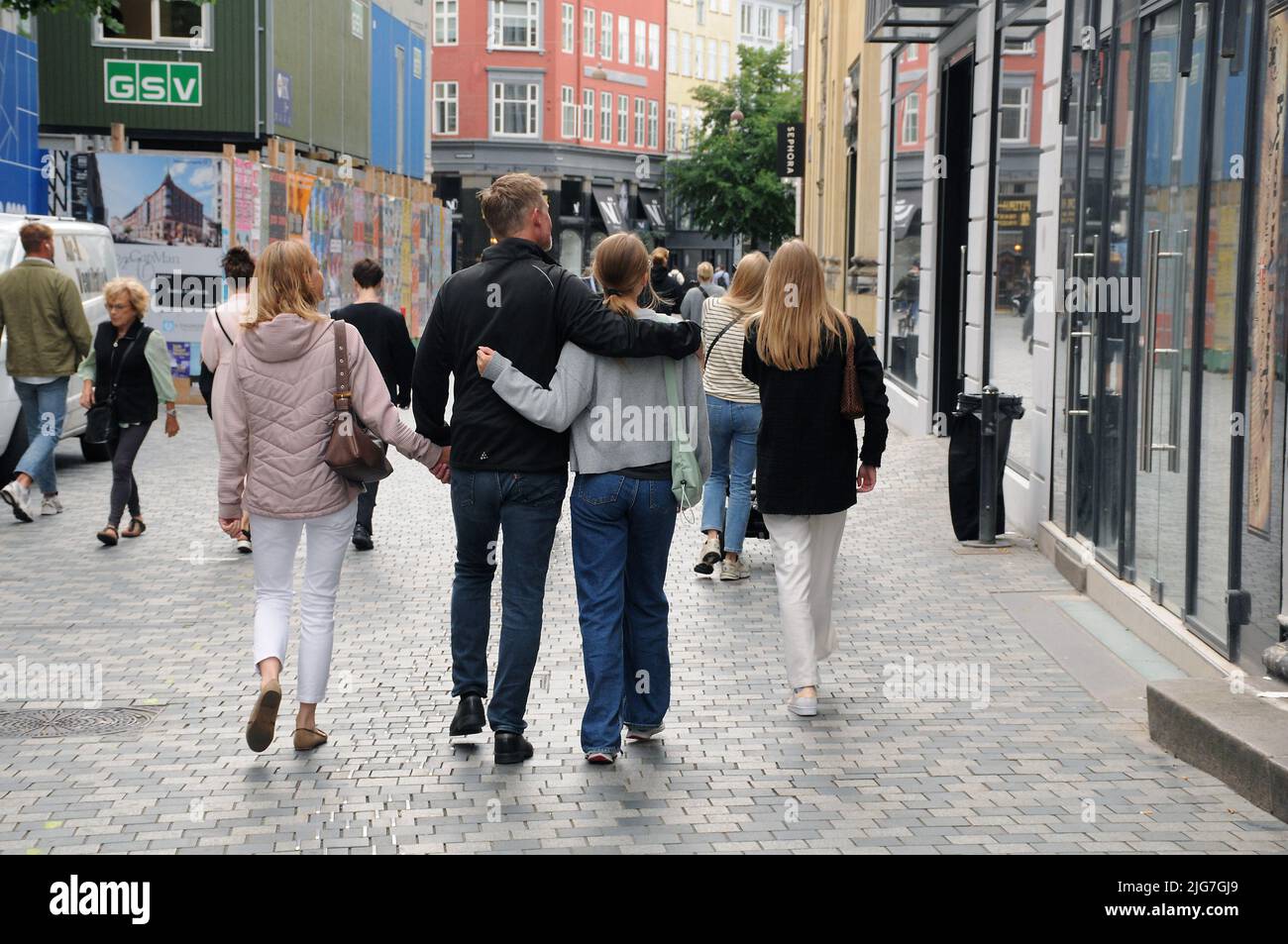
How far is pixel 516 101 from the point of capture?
241 feet

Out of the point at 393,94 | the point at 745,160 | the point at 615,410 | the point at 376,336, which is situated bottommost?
the point at 615,410

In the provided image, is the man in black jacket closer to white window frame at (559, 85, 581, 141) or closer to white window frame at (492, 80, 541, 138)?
white window frame at (492, 80, 541, 138)

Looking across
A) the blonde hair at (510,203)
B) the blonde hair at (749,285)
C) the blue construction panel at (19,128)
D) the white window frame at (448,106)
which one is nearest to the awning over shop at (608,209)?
the white window frame at (448,106)

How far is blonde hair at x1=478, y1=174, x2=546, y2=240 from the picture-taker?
6188 mm

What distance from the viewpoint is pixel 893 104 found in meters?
21.1

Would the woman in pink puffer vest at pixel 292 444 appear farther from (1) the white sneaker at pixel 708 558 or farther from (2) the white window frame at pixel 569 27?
(2) the white window frame at pixel 569 27

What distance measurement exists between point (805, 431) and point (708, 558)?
10.3 feet

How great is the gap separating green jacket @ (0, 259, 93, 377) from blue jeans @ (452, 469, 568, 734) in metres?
7.06

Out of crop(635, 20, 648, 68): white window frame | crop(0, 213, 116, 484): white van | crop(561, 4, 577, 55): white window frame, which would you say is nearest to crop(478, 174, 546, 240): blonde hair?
crop(0, 213, 116, 484): white van

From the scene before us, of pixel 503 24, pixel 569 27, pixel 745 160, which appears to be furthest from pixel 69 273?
pixel 569 27

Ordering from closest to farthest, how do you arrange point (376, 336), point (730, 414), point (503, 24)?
point (730, 414) < point (376, 336) < point (503, 24)

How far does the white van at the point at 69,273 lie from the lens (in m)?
13.2

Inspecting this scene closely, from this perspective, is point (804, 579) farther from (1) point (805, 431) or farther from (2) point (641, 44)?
(2) point (641, 44)

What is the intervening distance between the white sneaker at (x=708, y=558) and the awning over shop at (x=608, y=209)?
2539 inches
